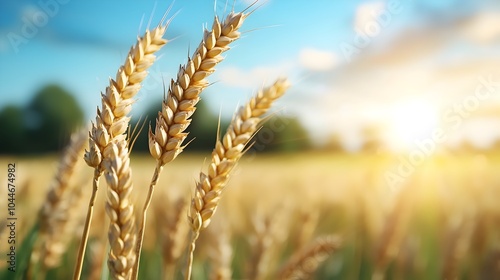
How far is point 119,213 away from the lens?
2.22 ft

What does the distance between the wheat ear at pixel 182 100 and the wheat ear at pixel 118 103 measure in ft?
0.15

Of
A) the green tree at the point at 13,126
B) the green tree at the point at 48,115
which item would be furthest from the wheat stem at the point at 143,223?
the green tree at the point at 48,115

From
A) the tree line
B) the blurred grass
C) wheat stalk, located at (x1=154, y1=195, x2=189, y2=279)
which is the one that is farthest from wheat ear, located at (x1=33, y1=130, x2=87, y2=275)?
the tree line

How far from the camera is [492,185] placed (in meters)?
2.54

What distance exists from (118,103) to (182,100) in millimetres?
86

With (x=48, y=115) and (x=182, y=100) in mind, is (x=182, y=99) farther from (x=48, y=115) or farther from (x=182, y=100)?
(x=48, y=115)

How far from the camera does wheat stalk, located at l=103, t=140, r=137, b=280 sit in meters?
0.67

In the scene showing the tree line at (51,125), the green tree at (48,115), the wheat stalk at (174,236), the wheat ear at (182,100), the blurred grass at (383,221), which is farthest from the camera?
the green tree at (48,115)

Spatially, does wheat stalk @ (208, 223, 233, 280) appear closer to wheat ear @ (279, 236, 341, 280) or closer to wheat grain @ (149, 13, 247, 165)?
wheat ear @ (279, 236, 341, 280)

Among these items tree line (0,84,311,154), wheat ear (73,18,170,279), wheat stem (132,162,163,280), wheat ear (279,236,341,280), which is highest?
tree line (0,84,311,154)

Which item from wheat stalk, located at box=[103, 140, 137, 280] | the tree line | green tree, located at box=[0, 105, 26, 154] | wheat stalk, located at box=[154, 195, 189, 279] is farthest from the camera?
green tree, located at box=[0, 105, 26, 154]

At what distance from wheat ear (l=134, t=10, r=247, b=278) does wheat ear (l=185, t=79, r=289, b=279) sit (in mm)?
57

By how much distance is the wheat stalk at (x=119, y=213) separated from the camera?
0.67 meters

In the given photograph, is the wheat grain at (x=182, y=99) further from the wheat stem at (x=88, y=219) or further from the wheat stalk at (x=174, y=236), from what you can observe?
the wheat stalk at (x=174, y=236)
